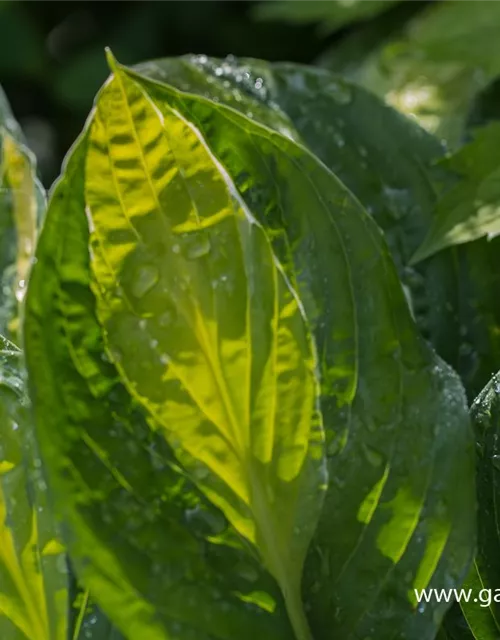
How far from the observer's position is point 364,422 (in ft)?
0.97

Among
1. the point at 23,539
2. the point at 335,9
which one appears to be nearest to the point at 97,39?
the point at 335,9

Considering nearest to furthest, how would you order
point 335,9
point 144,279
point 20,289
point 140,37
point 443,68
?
point 144,279 → point 20,289 → point 443,68 → point 335,9 → point 140,37

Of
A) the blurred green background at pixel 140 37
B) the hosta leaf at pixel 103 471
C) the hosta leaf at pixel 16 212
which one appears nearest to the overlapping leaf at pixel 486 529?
the hosta leaf at pixel 103 471

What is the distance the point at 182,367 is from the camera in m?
0.27

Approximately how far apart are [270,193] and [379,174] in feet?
0.43

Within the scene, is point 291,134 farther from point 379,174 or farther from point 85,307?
point 85,307

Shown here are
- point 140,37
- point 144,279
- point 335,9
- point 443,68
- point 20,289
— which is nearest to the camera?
point 144,279

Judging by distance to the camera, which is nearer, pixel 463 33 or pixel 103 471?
pixel 103 471

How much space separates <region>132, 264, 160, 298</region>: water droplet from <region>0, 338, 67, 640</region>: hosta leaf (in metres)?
0.06

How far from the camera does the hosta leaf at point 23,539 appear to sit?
29 cm

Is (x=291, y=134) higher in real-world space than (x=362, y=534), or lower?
higher

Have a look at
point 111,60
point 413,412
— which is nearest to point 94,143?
point 111,60

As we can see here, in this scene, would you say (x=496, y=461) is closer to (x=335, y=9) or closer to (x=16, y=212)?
(x=16, y=212)

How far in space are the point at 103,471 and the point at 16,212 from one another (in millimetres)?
203
